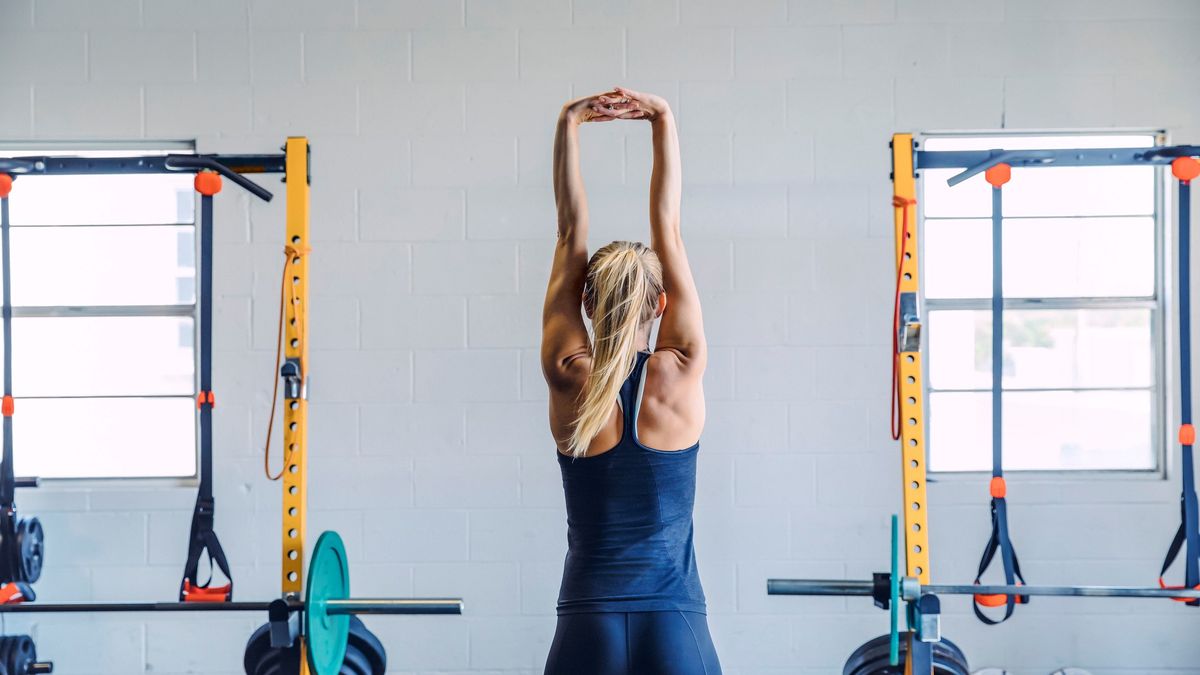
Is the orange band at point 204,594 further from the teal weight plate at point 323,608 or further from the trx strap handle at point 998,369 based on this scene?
the trx strap handle at point 998,369

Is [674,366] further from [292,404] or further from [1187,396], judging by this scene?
[1187,396]

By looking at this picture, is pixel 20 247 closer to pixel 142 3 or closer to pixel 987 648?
pixel 142 3

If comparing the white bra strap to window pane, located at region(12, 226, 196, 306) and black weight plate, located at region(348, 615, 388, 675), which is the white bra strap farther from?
window pane, located at region(12, 226, 196, 306)

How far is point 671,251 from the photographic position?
1.85m

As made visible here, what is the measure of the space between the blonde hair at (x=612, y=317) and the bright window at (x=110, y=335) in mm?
1972

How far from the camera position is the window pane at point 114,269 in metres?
3.06

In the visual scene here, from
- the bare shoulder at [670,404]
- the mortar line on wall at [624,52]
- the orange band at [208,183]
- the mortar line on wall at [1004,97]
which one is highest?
the mortar line on wall at [624,52]

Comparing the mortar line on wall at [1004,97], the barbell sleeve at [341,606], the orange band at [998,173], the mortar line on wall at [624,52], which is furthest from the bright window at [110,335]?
the mortar line on wall at [1004,97]

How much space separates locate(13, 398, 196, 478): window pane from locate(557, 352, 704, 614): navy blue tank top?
1.99 m

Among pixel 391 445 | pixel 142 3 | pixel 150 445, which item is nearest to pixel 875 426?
pixel 391 445

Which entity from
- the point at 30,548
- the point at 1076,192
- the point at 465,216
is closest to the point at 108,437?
the point at 30,548

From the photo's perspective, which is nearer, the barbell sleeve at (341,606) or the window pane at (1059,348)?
the barbell sleeve at (341,606)

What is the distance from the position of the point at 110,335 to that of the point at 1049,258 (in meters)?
3.36

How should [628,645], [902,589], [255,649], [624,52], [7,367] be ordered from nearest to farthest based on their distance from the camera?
[628,645] < [902,589] < [7,367] < [255,649] < [624,52]
